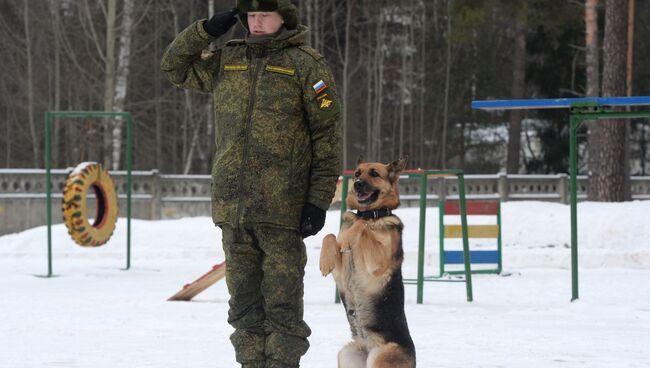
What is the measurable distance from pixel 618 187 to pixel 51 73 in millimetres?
23203

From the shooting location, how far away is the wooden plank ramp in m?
11.6

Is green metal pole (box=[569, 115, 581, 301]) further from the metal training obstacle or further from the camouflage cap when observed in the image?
the camouflage cap

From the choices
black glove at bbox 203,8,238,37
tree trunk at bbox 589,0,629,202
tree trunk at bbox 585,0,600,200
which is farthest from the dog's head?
tree trunk at bbox 585,0,600,200

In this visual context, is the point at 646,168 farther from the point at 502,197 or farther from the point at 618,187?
the point at 618,187

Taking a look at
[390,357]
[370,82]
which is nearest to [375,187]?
[390,357]

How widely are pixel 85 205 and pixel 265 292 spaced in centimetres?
1079

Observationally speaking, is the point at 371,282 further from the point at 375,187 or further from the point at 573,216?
the point at 573,216

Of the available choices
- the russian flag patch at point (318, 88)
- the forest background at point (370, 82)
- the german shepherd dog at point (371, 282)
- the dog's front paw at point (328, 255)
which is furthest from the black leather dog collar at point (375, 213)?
the forest background at point (370, 82)

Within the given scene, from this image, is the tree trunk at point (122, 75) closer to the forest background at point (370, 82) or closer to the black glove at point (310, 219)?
the forest background at point (370, 82)

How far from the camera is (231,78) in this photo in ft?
17.4

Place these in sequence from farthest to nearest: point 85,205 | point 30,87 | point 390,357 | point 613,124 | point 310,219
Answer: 1. point 30,87
2. point 613,124
3. point 85,205
4. point 390,357
5. point 310,219

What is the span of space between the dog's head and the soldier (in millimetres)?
1075

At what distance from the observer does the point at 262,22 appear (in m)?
5.32

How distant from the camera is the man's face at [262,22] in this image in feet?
17.4
